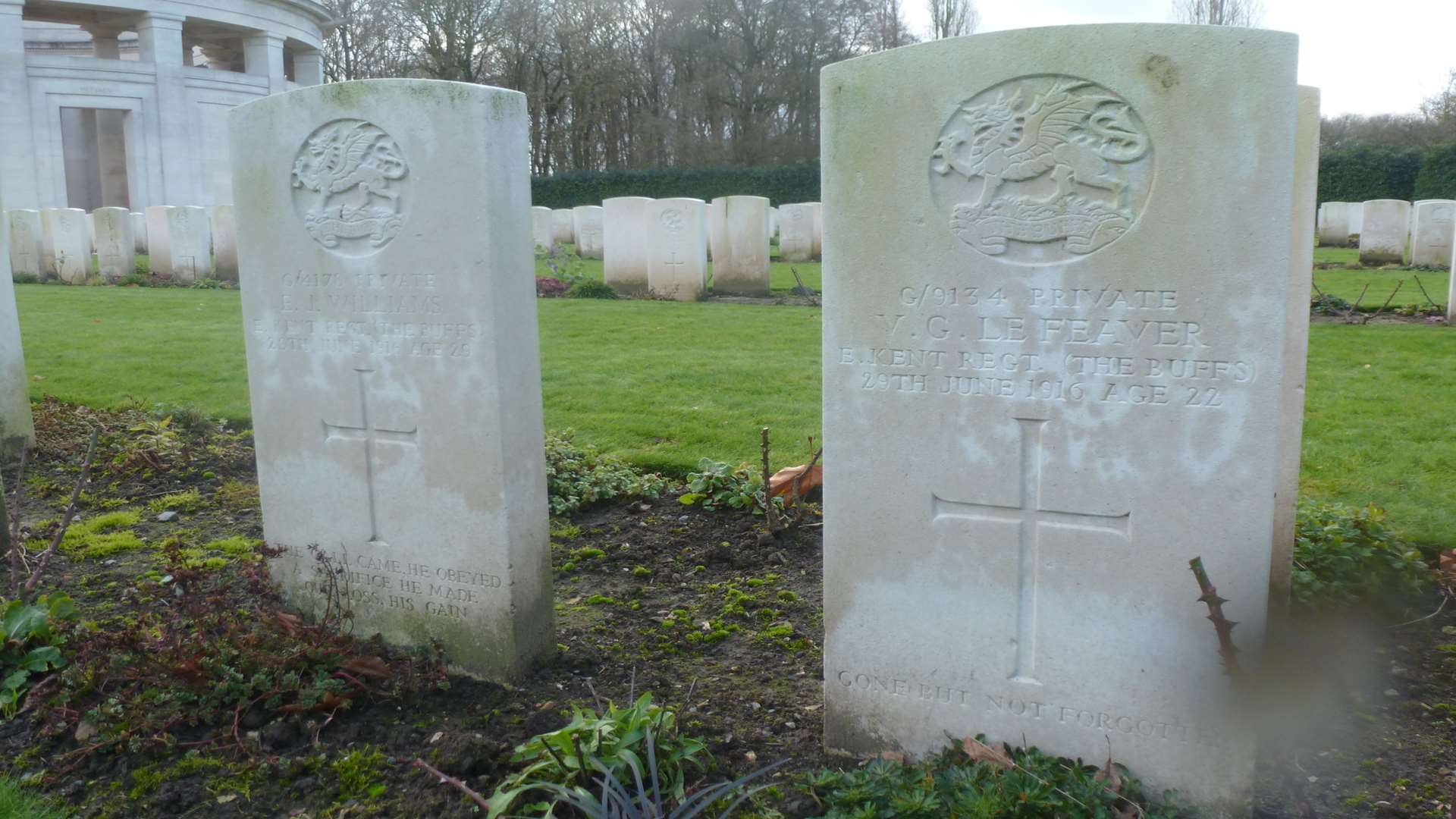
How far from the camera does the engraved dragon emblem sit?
11.8 ft

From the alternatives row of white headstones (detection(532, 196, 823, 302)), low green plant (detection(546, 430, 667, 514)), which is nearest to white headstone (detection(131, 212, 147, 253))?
row of white headstones (detection(532, 196, 823, 302))

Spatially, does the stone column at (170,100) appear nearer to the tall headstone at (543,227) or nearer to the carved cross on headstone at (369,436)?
the tall headstone at (543,227)

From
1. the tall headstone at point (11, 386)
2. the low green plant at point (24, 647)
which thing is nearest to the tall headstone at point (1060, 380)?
the low green plant at point (24, 647)

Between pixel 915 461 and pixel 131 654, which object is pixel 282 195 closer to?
pixel 131 654

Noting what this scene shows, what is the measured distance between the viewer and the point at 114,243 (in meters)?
18.1

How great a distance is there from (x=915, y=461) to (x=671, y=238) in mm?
11694

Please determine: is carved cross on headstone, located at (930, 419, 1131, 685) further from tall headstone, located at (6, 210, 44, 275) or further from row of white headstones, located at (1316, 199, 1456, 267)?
tall headstone, located at (6, 210, 44, 275)

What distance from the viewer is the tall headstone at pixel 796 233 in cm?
2048

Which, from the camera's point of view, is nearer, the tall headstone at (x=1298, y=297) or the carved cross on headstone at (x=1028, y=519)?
the carved cross on headstone at (x=1028, y=519)

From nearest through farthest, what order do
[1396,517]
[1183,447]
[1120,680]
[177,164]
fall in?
[1183,447] < [1120,680] < [1396,517] < [177,164]

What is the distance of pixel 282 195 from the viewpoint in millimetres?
3838

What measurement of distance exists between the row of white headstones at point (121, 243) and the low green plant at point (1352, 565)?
1744 cm

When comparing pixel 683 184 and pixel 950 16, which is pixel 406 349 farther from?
pixel 950 16

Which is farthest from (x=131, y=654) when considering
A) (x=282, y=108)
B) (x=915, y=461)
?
A: (x=915, y=461)
